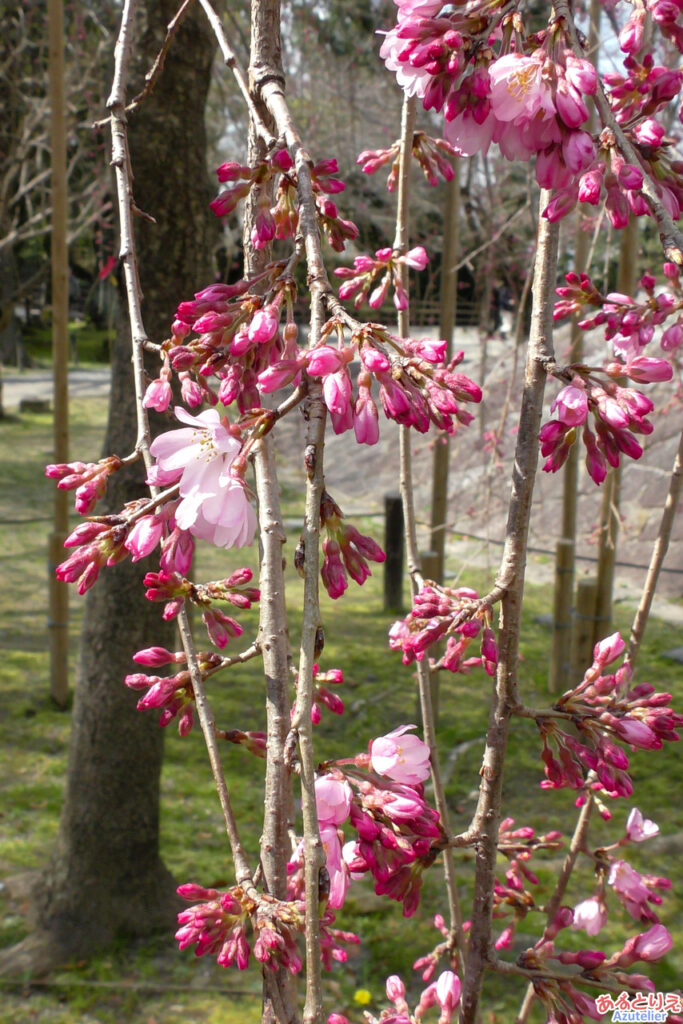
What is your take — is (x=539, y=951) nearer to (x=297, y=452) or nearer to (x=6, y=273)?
(x=297, y=452)

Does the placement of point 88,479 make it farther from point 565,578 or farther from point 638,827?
point 565,578

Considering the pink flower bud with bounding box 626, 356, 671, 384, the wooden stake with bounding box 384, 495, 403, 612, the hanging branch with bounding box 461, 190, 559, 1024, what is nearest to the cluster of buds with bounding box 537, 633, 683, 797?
the hanging branch with bounding box 461, 190, 559, 1024

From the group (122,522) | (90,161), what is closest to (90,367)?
(90,161)

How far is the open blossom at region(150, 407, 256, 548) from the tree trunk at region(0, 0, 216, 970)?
1.92m

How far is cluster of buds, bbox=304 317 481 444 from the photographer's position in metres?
0.60

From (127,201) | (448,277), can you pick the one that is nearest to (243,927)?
(127,201)

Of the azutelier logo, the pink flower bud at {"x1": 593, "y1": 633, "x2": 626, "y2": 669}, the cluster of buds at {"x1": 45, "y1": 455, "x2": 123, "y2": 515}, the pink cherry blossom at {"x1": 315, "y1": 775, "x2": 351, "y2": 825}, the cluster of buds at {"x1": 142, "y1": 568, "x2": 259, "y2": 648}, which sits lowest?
the azutelier logo

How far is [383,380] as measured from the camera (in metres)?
0.60

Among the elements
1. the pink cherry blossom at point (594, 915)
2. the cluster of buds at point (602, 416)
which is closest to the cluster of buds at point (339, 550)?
the cluster of buds at point (602, 416)

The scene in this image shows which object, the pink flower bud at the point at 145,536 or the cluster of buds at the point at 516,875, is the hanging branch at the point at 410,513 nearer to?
the cluster of buds at the point at 516,875

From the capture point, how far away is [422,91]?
0.78 meters

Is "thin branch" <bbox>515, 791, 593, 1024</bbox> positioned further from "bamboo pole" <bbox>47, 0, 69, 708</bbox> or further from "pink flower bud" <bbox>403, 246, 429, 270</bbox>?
"bamboo pole" <bbox>47, 0, 69, 708</bbox>

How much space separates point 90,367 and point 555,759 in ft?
63.0

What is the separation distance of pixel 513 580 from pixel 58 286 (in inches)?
128
